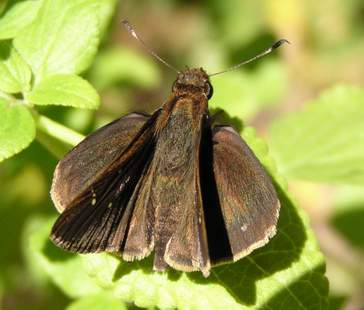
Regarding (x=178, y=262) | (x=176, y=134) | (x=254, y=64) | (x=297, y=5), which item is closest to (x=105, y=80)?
(x=254, y=64)

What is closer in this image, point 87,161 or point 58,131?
point 87,161

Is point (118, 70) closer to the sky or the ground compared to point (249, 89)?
closer to the sky

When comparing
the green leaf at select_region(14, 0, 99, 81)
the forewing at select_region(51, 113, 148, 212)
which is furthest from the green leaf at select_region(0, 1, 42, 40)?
the forewing at select_region(51, 113, 148, 212)

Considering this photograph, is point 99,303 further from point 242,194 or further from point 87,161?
point 242,194

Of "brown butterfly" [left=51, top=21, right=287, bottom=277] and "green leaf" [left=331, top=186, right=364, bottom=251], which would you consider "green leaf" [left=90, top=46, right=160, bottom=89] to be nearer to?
"green leaf" [left=331, top=186, right=364, bottom=251]

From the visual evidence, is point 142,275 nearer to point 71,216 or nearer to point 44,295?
point 71,216

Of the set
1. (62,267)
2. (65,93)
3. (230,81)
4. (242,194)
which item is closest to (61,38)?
(65,93)
